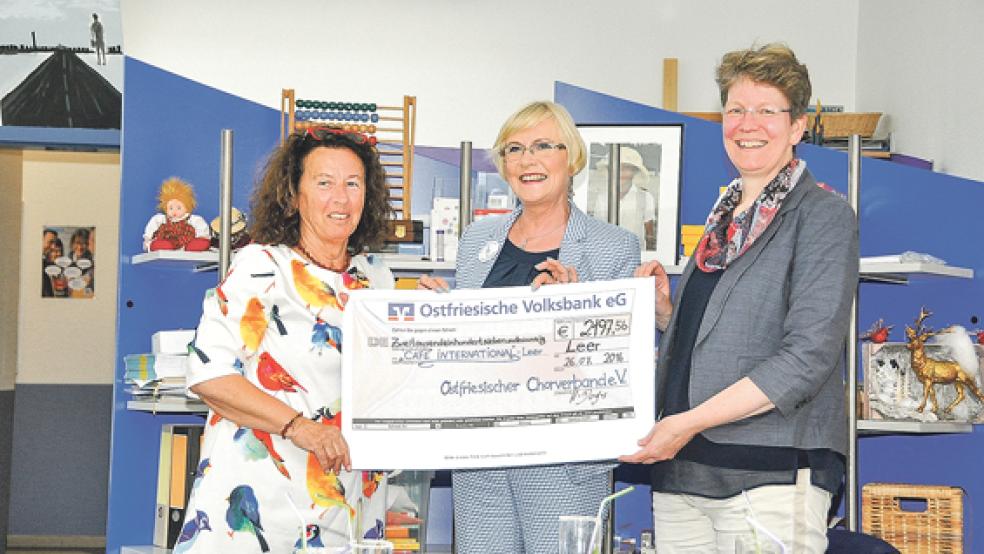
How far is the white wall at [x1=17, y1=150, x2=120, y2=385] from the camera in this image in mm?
8461

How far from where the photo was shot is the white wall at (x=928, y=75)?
5.46 metres

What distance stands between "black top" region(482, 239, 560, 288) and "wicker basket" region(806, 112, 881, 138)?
3.77 meters

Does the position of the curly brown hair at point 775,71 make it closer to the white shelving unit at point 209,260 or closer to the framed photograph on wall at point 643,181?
the white shelving unit at point 209,260

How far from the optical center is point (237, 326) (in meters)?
2.63

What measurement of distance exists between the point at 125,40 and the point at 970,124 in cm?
457

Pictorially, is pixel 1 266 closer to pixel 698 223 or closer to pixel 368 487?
pixel 698 223

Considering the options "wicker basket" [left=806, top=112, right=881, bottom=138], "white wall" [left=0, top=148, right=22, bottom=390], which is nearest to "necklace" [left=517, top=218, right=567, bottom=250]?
"wicker basket" [left=806, top=112, right=881, bottom=138]

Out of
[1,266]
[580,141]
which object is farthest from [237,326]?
[1,266]

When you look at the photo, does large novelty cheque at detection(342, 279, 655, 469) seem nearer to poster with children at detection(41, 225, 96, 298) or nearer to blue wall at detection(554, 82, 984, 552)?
blue wall at detection(554, 82, 984, 552)

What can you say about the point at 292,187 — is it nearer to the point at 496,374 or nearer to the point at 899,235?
the point at 496,374

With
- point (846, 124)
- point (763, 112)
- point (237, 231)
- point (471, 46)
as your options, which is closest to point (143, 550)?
point (237, 231)

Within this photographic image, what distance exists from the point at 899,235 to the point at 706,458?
2.58m

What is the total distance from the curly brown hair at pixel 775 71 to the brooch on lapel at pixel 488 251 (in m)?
Result: 0.74

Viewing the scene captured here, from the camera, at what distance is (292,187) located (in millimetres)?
2771
